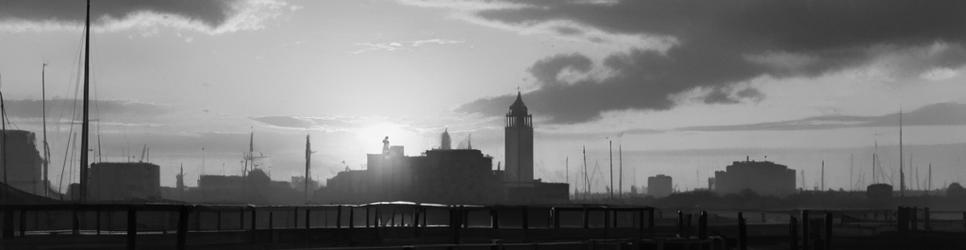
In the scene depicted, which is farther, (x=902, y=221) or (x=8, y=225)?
(x=902, y=221)

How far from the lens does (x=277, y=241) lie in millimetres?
46844

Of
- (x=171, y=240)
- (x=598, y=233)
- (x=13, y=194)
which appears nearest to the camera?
(x=171, y=240)

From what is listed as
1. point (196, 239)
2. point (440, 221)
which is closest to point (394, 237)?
point (196, 239)

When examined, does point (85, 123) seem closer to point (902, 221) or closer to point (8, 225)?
point (8, 225)

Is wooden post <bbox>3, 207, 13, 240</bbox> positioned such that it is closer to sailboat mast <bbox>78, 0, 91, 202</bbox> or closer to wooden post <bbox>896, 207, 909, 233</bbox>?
sailboat mast <bbox>78, 0, 91, 202</bbox>

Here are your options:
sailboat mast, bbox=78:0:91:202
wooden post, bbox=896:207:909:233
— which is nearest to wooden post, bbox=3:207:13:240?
sailboat mast, bbox=78:0:91:202

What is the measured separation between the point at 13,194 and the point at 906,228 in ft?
179

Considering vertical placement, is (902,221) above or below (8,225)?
below

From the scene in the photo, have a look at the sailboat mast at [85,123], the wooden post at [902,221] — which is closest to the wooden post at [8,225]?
the sailboat mast at [85,123]

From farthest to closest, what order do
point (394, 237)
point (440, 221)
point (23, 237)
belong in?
point (440, 221), point (394, 237), point (23, 237)

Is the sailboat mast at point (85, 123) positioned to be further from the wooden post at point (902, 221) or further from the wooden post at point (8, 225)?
the wooden post at point (902, 221)

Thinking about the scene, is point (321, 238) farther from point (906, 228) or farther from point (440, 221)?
point (440, 221)

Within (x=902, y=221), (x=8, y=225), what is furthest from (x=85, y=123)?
(x=902, y=221)

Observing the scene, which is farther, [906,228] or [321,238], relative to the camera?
[906,228]
